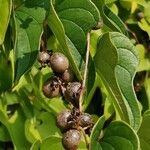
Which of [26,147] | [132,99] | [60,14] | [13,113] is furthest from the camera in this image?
[13,113]

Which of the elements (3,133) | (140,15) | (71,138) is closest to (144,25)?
(140,15)

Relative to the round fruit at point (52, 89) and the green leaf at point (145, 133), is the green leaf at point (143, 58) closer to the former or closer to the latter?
the green leaf at point (145, 133)

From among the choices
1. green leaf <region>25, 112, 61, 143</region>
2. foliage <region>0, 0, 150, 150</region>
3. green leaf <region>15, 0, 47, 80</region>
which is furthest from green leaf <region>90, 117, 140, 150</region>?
green leaf <region>25, 112, 61, 143</region>

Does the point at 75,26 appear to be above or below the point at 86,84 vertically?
above

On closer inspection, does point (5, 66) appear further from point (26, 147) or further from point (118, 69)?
point (118, 69)

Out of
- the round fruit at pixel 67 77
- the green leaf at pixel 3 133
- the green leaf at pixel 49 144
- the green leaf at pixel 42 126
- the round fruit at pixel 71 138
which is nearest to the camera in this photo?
the round fruit at pixel 71 138

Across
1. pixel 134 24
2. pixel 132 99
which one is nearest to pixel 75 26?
pixel 132 99

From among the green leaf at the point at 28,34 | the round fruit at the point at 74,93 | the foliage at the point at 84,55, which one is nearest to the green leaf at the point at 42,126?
the foliage at the point at 84,55
